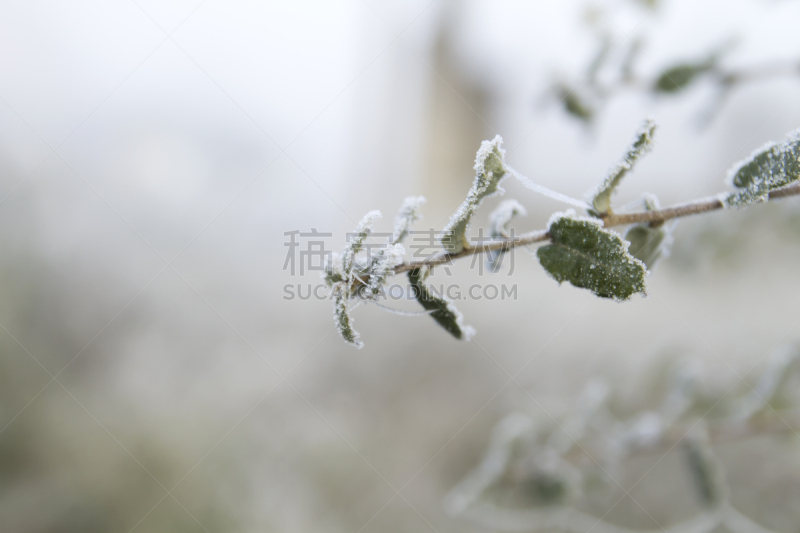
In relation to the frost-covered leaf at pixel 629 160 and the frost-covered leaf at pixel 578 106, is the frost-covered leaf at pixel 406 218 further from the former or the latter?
the frost-covered leaf at pixel 578 106

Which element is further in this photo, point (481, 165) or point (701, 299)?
point (701, 299)

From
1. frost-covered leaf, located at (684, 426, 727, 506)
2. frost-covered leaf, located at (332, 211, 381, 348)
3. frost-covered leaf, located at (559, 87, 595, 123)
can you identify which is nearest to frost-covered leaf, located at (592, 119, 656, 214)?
frost-covered leaf, located at (332, 211, 381, 348)

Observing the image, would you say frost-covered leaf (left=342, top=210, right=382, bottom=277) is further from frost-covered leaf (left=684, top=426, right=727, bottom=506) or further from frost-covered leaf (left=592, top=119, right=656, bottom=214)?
frost-covered leaf (left=684, top=426, right=727, bottom=506)

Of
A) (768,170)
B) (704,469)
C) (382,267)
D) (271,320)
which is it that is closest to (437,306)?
(382,267)

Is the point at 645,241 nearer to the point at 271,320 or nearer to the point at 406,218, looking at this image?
the point at 406,218

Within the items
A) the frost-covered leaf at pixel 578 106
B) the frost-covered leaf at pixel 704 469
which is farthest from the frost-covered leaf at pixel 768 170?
the frost-covered leaf at pixel 704 469

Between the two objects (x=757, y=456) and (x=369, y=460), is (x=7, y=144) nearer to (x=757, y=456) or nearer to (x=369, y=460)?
(x=369, y=460)

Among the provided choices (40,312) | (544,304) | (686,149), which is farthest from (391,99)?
(40,312)
